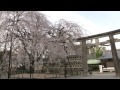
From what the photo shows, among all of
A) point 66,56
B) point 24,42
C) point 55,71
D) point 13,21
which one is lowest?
point 55,71

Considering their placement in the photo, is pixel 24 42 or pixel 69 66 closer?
pixel 24 42

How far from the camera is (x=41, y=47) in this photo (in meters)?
12.5

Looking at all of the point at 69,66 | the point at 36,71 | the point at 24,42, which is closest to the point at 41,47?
the point at 24,42

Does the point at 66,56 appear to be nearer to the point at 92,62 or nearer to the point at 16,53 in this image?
the point at 16,53

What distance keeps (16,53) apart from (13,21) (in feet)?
9.08

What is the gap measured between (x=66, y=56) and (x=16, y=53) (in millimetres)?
4299

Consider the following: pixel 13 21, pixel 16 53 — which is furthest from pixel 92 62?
pixel 13 21
